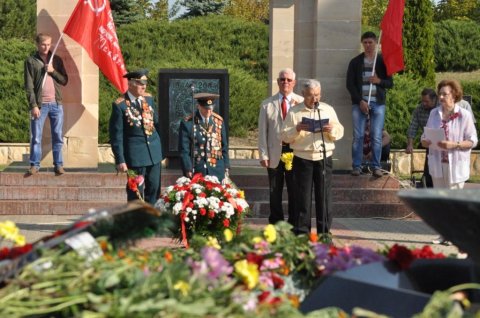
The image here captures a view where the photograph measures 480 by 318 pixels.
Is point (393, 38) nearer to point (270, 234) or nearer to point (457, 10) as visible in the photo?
point (270, 234)

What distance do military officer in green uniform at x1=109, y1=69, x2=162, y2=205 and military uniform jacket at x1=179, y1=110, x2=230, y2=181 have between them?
354 mm

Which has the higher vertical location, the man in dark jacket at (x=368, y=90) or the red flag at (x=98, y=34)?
the red flag at (x=98, y=34)

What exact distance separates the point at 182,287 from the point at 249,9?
44671 millimetres

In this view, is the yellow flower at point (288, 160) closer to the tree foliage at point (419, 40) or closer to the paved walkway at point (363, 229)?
the paved walkway at point (363, 229)

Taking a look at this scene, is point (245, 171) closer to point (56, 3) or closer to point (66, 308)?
point (56, 3)

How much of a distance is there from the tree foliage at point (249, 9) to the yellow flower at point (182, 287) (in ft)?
141

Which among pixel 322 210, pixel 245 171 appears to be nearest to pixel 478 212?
pixel 322 210

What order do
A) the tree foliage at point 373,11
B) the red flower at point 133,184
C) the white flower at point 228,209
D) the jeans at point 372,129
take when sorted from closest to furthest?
the white flower at point 228,209, the red flower at point 133,184, the jeans at point 372,129, the tree foliage at point 373,11

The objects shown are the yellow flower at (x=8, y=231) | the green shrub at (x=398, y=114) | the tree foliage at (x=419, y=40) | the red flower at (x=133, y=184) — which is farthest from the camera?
the tree foliage at (x=419, y=40)

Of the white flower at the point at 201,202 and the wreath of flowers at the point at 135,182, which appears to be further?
the wreath of flowers at the point at 135,182

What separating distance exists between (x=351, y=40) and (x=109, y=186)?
164 inches

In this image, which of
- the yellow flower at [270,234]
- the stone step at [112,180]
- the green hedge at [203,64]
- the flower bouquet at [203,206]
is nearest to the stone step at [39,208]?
the stone step at [112,180]

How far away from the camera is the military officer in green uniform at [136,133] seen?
38.2ft

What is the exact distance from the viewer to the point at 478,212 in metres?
3.60
